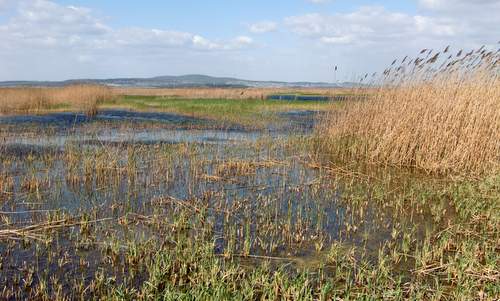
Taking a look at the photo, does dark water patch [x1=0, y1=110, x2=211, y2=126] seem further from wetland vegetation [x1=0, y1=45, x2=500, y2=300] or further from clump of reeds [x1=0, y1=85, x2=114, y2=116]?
wetland vegetation [x1=0, y1=45, x2=500, y2=300]

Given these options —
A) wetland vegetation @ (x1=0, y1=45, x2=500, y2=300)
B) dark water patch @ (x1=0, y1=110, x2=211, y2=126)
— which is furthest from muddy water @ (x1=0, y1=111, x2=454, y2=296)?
dark water patch @ (x1=0, y1=110, x2=211, y2=126)

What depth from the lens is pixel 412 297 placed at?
476cm

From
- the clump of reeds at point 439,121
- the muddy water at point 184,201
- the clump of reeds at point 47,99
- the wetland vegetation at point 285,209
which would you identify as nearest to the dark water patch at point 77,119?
the clump of reeds at point 47,99

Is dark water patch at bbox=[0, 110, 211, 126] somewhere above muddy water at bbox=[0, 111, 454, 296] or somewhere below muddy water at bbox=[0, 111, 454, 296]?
above

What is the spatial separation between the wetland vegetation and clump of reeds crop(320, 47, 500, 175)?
37 mm

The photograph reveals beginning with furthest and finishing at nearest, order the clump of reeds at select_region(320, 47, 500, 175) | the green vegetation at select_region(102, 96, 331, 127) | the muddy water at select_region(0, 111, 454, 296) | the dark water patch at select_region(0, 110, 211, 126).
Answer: the green vegetation at select_region(102, 96, 331, 127) → the dark water patch at select_region(0, 110, 211, 126) → the clump of reeds at select_region(320, 47, 500, 175) → the muddy water at select_region(0, 111, 454, 296)

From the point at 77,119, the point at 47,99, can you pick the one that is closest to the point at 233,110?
the point at 77,119


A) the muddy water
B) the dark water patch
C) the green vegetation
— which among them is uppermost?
the green vegetation

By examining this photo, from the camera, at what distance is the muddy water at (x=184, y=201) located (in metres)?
6.50

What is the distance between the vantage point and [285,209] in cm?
864

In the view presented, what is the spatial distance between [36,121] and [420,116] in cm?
1846

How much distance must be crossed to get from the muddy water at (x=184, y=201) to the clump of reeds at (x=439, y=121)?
239 cm

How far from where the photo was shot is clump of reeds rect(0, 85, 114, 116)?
25.7 metres

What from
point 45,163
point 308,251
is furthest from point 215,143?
point 308,251
